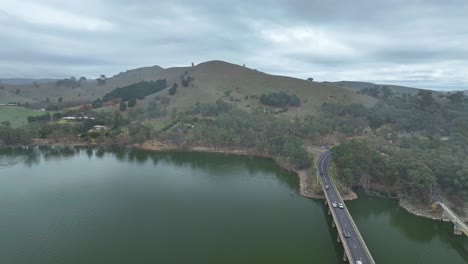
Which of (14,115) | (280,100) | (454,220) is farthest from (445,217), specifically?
(14,115)

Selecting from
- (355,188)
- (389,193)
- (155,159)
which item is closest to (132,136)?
(155,159)

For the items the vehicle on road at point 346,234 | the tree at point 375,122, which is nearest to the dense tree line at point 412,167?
the vehicle on road at point 346,234

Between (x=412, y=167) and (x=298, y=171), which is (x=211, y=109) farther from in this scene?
(x=412, y=167)

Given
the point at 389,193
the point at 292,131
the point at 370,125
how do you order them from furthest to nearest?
the point at 370,125
the point at 292,131
the point at 389,193

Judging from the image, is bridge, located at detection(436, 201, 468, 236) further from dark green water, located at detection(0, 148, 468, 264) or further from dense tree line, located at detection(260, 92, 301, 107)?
dense tree line, located at detection(260, 92, 301, 107)

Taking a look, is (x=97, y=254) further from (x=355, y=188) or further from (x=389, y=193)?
(x=389, y=193)

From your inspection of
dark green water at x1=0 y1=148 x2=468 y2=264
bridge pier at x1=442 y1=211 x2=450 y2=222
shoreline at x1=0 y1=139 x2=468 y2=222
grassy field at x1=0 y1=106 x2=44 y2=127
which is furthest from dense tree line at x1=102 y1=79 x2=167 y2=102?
bridge pier at x1=442 y1=211 x2=450 y2=222

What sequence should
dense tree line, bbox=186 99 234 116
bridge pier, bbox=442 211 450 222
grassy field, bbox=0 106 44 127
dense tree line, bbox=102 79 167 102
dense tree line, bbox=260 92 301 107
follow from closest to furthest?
bridge pier, bbox=442 211 450 222, grassy field, bbox=0 106 44 127, dense tree line, bbox=186 99 234 116, dense tree line, bbox=260 92 301 107, dense tree line, bbox=102 79 167 102
